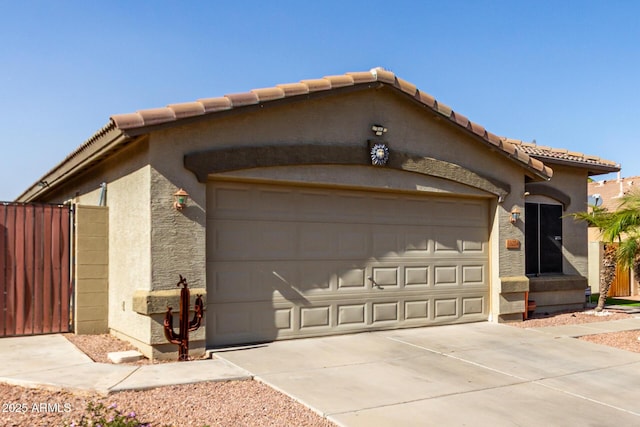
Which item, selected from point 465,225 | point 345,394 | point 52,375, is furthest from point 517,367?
point 52,375

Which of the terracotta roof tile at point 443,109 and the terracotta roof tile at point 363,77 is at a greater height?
the terracotta roof tile at point 363,77

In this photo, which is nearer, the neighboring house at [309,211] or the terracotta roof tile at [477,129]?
the neighboring house at [309,211]

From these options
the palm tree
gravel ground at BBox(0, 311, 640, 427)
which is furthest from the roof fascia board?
the palm tree

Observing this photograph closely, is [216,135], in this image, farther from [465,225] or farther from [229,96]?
[465,225]

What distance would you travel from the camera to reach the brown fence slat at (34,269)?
959cm

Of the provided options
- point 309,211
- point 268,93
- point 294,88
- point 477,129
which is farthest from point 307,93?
point 477,129

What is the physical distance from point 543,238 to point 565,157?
2.08 m

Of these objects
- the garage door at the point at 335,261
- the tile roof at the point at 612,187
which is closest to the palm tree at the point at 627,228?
the garage door at the point at 335,261

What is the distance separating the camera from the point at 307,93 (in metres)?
9.30

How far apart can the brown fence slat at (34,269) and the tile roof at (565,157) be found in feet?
31.8

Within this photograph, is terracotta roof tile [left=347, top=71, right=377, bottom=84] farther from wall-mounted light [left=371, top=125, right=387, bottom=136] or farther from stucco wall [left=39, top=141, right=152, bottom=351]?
stucco wall [left=39, top=141, right=152, bottom=351]

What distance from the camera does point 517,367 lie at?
809cm

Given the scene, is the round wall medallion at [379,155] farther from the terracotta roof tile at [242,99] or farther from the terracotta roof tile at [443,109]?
the terracotta roof tile at [242,99]

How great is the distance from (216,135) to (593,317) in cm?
910
